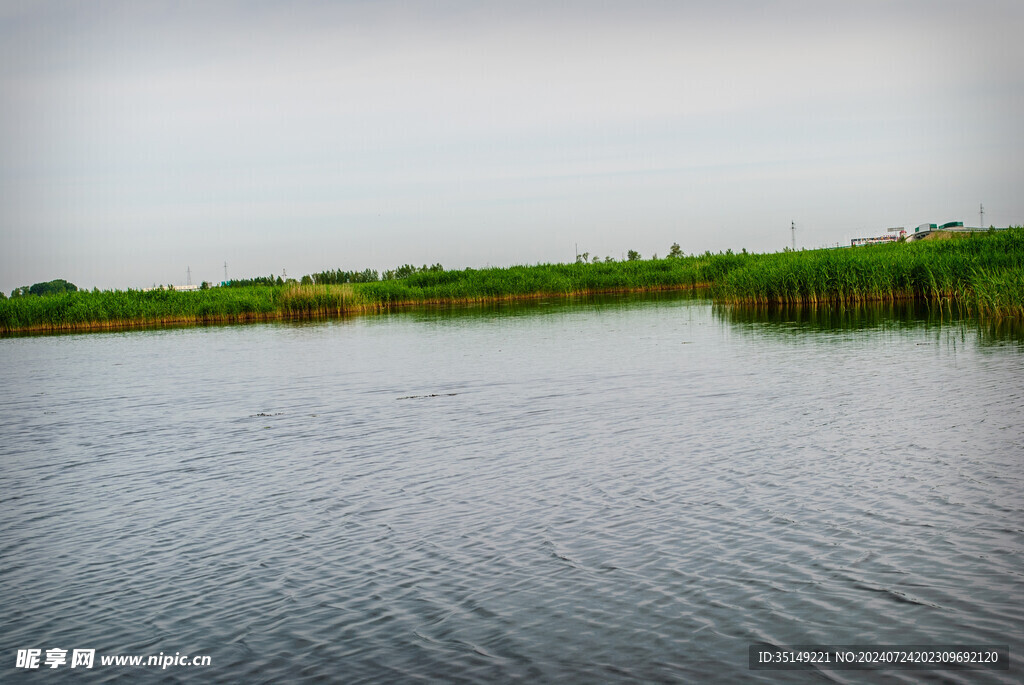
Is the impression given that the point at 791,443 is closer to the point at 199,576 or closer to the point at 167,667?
the point at 199,576

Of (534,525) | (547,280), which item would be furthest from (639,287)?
(534,525)

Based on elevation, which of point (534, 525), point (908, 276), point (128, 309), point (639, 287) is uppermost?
point (128, 309)

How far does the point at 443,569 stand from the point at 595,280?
67.5 m

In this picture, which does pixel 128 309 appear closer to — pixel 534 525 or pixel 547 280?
pixel 547 280

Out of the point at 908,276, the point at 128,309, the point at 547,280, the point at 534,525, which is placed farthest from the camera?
the point at 547,280

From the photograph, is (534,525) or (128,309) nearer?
(534,525)

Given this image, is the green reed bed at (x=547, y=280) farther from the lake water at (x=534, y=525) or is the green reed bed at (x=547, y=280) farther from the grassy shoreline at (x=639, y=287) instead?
the lake water at (x=534, y=525)

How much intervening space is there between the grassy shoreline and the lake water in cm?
1269

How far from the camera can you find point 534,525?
9.58 meters

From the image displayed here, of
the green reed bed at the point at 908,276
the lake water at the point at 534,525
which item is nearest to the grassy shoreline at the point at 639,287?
the green reed bed at the point at 908,276

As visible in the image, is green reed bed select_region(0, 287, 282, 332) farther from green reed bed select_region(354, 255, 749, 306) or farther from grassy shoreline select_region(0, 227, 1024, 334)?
green reed bed select_region(354, 255, 749, 306)

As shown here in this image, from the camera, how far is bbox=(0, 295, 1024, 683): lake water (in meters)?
6.63

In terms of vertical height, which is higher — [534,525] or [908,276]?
[908,276]

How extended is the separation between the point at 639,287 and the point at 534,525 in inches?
2622
